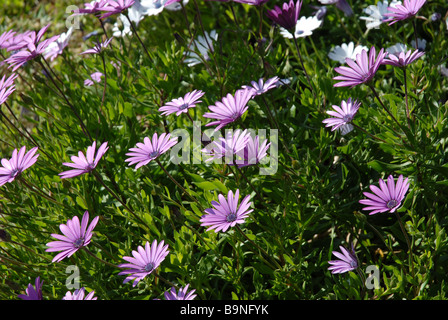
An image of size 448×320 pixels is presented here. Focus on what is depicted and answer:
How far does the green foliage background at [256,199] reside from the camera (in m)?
1.91

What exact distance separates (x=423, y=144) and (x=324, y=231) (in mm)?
643

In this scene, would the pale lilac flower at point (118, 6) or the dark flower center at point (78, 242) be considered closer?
the dark flower center at point (78, 242)

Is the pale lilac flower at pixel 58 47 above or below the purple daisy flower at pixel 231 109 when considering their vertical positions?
above

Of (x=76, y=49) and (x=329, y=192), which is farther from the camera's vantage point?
(x=76, y=49)

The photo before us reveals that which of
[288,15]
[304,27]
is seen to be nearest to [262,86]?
[288,15]

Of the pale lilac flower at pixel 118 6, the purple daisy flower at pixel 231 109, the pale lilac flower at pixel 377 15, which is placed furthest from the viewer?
the pale lilac flower at pixel 377 15

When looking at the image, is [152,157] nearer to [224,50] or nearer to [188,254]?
[188,254]

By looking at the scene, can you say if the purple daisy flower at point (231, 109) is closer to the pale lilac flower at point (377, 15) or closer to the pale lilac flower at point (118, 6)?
the pale lilac flower at point (118, 6)

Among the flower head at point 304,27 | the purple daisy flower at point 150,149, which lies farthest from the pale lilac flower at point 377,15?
the purple daisy flower at point 150,149

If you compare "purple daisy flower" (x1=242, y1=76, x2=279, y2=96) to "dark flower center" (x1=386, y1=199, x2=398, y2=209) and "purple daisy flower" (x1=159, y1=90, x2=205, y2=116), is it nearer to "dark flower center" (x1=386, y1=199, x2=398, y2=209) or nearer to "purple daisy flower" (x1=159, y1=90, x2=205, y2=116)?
"purple daisy flower" (x1=159, y1=90, x2=205, y2=116)

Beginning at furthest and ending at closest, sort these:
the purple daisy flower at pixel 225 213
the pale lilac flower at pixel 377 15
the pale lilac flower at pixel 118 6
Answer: the pale lilac flower at pixel 377 15, the pale lilac flower at pixel 118 6, the purple daisy flower at pixel 225 213

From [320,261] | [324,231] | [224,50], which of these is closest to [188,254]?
[320,261]

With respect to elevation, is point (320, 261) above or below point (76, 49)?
below
